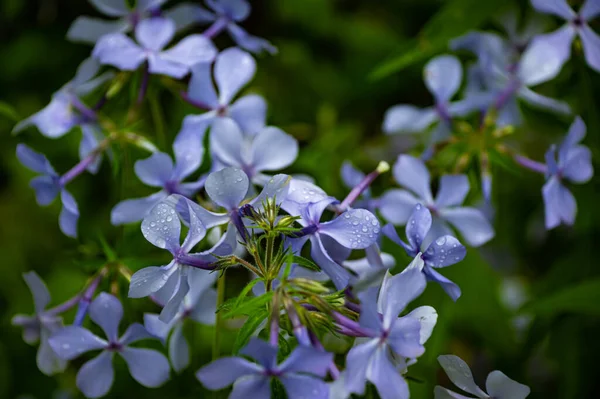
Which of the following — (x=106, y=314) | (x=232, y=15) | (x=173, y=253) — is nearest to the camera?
(x=173, y=253)

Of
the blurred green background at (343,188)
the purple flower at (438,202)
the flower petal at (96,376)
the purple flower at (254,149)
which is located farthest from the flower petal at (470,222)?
the flower petal at (96,376)

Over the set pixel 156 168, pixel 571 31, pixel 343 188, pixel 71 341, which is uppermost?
pixel 571 31

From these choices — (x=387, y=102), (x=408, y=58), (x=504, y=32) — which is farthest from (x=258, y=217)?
(x=387, y=102)

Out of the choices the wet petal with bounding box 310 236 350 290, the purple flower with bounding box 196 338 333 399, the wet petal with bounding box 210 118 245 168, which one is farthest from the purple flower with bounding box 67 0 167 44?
the purple flower with bounding box 196 338 333 399

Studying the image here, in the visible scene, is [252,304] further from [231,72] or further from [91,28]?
[91,28]

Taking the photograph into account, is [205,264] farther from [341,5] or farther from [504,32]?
[341,5]

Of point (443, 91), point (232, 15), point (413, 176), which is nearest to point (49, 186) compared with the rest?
point (232, 15)

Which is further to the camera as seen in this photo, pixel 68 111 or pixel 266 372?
pixel 68 111
